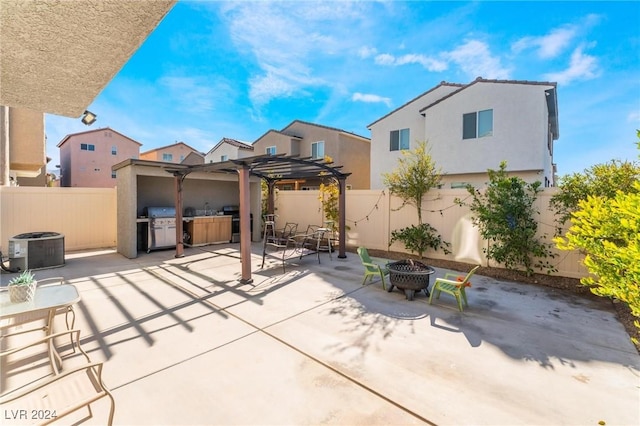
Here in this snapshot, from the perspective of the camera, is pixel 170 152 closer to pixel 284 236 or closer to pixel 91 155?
pixel 91 155

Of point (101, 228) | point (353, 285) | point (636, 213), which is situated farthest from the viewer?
point (101, 228)

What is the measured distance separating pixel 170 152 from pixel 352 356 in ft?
116

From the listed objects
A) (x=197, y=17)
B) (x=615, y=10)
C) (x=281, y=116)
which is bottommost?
(x=197, y=17)

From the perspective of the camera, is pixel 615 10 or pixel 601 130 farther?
pixel 601 130

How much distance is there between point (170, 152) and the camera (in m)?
32.8

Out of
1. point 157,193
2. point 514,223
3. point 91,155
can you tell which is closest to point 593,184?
point 514,223

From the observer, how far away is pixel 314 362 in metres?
3.28

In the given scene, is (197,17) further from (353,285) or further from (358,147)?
(358,147)

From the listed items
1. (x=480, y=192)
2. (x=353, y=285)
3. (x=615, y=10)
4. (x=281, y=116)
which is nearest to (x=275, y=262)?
(x=353, y=285)

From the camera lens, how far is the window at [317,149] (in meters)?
19.3

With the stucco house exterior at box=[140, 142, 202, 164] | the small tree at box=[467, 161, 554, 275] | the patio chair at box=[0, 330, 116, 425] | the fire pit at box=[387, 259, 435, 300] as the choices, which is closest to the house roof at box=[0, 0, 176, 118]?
the patio chair at box=[0, 330, 116, 425]

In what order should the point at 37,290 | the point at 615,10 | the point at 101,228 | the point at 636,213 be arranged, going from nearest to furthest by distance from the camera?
the point at 636,213 → the point at 37,290 → the point at 615,10 → the point at 101,228

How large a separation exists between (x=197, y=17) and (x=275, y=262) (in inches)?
252

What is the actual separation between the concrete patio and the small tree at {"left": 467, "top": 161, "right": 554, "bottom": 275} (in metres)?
1.16
